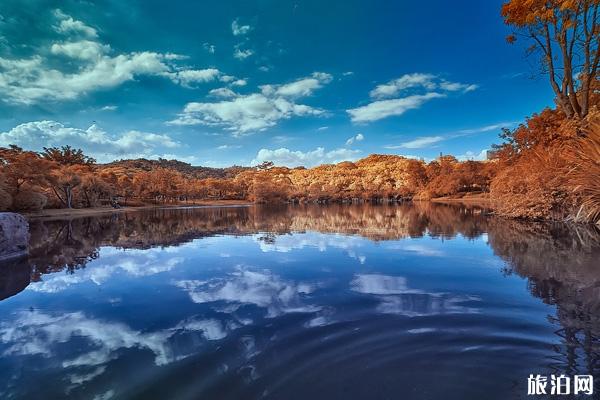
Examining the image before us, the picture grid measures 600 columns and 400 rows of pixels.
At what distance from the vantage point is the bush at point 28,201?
1196 inches

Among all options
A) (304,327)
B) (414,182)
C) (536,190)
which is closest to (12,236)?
(304,327)

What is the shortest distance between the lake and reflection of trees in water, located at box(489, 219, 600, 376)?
0.03 meters

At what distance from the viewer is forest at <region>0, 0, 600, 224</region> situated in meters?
10.0

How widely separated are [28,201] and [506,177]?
42.3 metres

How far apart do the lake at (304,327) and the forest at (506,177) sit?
3.97 m

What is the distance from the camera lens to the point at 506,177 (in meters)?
18.5

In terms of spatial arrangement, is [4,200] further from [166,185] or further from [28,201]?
[166,185]

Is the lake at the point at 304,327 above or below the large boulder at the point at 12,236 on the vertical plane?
below

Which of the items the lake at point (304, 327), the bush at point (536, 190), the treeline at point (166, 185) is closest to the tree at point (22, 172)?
the treeline at point (166, 185)

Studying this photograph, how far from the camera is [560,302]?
14.8ft

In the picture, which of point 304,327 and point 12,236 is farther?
point 12,236

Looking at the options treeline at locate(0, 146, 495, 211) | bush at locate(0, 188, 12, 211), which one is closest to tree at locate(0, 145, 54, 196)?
treeline at locate(0, 146, 495, 211)

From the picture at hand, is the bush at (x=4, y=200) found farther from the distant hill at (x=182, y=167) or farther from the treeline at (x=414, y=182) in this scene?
the distant hill at (x=182, y=167)

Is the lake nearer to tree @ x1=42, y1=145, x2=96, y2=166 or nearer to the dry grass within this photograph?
the dry grass
